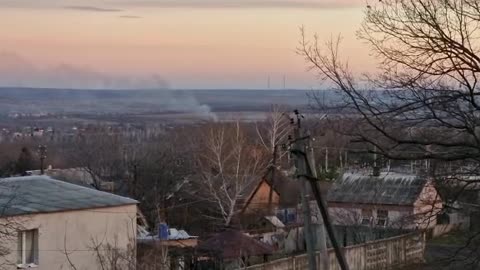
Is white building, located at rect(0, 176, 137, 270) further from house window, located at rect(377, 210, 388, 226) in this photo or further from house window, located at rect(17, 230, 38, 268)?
house window, located at rect(377, 210, 388, 226)

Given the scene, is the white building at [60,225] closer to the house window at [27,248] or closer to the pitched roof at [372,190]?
the house window at [27,248]

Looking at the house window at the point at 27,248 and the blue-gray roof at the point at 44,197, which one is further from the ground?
the blue-gray roof at the point at 44,197

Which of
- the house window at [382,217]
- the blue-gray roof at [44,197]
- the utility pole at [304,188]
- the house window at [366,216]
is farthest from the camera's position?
the house window at [366,216]

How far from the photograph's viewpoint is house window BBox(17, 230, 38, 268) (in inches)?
930

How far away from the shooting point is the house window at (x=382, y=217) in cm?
3385

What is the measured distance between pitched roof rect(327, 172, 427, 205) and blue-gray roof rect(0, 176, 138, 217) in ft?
38.3

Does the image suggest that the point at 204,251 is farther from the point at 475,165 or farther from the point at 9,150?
the point at 9,150

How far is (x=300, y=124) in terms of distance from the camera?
386 inches

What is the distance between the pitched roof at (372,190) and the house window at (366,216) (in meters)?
0.50

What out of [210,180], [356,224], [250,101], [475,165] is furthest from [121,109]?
[475,165]

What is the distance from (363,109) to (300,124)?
45.6 inches

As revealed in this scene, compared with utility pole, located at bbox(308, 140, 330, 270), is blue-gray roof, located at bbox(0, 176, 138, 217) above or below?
below

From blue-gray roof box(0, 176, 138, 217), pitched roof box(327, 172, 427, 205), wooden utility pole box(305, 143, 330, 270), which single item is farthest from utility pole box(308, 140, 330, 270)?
pitched roof box(327, 172, 427, 205)

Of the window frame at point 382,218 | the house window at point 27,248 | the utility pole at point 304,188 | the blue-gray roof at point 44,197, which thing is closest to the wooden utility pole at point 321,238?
the utility pole at point 304,188
